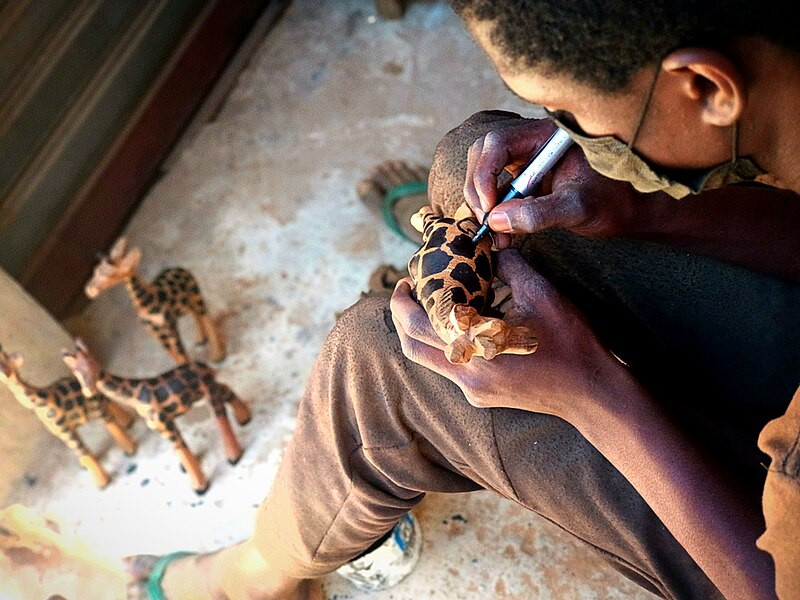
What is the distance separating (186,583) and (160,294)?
643mm

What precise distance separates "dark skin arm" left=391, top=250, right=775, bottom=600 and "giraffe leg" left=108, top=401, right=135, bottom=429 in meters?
1.07

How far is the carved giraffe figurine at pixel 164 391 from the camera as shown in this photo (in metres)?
1.61

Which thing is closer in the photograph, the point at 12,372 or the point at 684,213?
the point at 684,213

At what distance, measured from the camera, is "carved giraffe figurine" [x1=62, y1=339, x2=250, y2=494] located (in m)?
1.61

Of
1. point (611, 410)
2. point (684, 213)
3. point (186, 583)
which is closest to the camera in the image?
point (611, 410)

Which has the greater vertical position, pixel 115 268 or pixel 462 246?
pixel 462 246

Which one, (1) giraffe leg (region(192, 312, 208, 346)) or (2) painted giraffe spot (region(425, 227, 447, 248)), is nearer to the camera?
(2) painted giraffe spot (region(425, 227, 447, 248))

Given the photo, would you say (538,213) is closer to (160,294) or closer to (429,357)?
(429,357)

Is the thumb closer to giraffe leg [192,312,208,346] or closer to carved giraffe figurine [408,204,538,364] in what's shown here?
carved giraffe figurine [408,204,538,364]

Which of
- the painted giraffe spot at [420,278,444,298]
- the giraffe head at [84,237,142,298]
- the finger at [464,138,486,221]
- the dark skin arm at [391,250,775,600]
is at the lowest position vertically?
the giraffe head at [84,237,142,298]

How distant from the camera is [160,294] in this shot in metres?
1.77

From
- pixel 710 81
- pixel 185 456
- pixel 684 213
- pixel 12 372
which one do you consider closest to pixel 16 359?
pixel 12 372

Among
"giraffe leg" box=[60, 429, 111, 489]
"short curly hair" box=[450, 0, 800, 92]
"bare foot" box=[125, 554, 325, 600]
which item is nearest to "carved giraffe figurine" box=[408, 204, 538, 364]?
"short curly hair" box=[450, 0, 800, 92]

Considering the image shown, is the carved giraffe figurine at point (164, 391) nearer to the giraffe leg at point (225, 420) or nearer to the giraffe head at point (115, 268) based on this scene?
the giraffe leg at point (225, 420)
